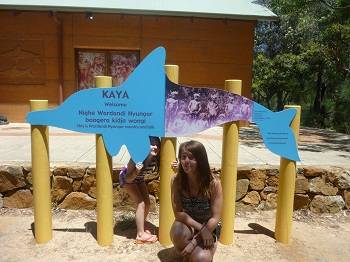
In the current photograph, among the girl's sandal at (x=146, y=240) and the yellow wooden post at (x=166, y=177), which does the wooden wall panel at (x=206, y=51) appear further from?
the girl's sandal at (x=146, y=240)

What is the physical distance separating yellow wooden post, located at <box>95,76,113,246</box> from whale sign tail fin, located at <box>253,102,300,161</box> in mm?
1548

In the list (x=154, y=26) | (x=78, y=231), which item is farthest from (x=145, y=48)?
(x=78, y=231)

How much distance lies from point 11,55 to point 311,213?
9232 millimetres

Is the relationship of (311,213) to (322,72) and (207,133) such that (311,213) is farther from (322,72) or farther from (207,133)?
(322,72)

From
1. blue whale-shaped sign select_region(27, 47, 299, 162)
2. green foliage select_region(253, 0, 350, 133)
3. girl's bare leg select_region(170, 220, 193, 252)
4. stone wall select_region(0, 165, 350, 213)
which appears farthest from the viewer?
green foliage select_region(253, 0, 350, 133)

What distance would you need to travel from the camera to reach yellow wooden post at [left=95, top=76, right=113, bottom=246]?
391 centimetres

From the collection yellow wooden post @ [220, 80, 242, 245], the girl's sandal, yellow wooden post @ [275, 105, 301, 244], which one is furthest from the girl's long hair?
yellow wooden post @ [275, 105, 301, 244]

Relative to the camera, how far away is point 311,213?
17.6 ft

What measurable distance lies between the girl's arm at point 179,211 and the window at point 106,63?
8.28 metres

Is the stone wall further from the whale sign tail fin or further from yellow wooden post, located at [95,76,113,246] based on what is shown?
the whale sign tail fin

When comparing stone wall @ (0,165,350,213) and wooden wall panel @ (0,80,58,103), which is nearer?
stone wall @ (0,165,350,213)

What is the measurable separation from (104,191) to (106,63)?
25.9 ft

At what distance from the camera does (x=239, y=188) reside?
525cm

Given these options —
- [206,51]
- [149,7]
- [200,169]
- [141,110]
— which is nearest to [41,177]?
[141,110]
